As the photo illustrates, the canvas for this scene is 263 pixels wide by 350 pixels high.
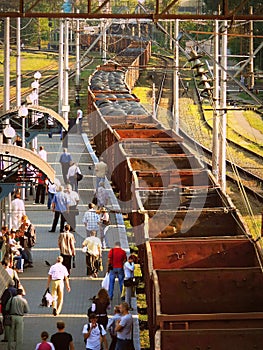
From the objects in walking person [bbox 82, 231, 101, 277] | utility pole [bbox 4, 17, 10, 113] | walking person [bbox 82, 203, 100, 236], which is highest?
utility pole [bbox 4, 17, 10, 113]

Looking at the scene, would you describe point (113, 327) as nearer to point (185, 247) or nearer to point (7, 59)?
point (185, 247)

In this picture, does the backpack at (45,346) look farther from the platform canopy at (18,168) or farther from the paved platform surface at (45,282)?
the platform canopy at (18,168)

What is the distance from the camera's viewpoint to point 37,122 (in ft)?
101

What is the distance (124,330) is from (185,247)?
9.13 ft

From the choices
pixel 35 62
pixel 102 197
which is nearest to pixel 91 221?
pixel 102 197

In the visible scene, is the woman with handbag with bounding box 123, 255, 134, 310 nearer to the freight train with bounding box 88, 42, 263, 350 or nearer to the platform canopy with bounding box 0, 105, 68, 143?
the freight train with bounding box 88, 42, 263, 350

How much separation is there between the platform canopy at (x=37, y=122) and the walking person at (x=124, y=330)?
1201 cm

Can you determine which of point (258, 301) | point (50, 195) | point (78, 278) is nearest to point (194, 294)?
point (258, 301)

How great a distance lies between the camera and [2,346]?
56.0 ft

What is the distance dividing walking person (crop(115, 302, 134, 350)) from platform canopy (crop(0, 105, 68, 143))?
12009mm

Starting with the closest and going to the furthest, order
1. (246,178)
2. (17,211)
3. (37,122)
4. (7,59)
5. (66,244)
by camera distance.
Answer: (66,244) → (17,211) → (7,59) → (37,122) → (246,178)

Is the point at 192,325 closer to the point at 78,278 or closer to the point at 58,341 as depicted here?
the point at 58,341

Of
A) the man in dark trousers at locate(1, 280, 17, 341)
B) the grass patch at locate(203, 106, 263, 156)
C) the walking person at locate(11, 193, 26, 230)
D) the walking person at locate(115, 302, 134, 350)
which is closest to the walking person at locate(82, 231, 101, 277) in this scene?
the walking person at locate(11, 193, 26, 230)

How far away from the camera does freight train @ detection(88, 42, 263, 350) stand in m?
14.2
